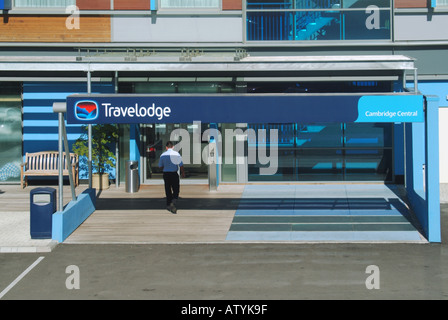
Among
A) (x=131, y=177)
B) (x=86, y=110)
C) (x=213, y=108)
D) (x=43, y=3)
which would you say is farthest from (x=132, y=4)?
(x=213, y=108)

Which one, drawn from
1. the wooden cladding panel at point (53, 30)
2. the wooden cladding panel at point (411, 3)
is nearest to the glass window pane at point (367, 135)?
the wooden cladding panel at point (411, 3)

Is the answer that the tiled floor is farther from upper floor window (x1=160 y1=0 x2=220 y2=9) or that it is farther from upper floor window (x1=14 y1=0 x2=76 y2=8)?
upper floor window (x1=14 y1=0 x2=76 y2=8)

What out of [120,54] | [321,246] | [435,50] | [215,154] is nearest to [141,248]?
[321,246]

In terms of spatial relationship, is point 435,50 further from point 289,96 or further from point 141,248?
point 141,248

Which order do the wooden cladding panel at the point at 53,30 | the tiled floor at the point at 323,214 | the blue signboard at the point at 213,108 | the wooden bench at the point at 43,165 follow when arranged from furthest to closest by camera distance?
the wooden cladding panel at the point at 53,30 < the wooden bench at the point at 43,165 < the tiled floor at the point at 323,214 < the blue signboard at the point at 213,108

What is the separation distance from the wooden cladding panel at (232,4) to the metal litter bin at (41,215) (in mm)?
9449

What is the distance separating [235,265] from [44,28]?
12.2 meters

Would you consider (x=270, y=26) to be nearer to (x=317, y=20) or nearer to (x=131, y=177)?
(x=317, y=20)

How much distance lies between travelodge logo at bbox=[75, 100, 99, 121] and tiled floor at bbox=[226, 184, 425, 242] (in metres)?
3.69

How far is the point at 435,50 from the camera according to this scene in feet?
67.8

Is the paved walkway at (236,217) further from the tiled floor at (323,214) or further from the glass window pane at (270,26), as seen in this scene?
the glass window pane at (270,26)

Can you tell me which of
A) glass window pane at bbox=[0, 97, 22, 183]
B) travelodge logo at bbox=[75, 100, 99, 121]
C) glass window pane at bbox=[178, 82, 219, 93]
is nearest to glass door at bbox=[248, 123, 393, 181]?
glass window pane at bbox=[178, 82, 219, 93]

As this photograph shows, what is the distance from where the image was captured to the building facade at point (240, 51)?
20734mm

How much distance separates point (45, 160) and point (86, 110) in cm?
734
